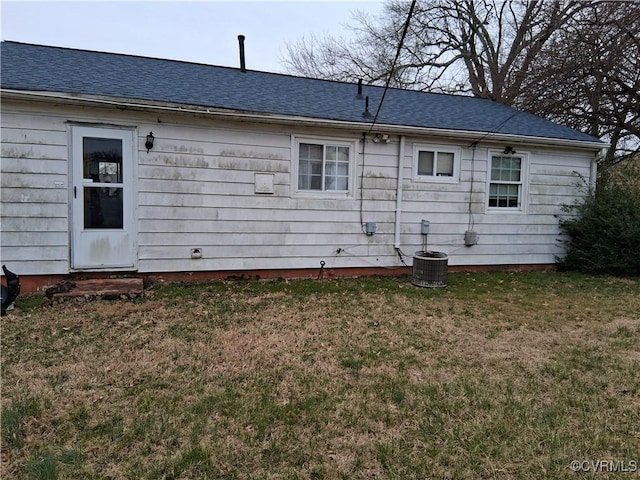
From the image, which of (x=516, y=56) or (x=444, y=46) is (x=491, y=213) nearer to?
(x=516, y=56)

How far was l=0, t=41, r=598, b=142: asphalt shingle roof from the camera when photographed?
571 centimetres

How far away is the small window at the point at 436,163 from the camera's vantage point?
7043mm

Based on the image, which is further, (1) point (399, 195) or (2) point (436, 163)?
(2) point (436, 163)

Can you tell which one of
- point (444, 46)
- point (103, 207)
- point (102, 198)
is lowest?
point (103, 207)

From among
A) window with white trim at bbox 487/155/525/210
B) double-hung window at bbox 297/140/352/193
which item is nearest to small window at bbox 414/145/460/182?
window with white trim at bbox 487/155/525/210

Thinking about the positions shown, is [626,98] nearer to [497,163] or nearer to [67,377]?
[497,163]

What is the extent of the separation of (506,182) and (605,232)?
6.41 ft

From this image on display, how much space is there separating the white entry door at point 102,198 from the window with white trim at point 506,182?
6.10 m

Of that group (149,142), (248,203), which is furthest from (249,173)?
(149,142)

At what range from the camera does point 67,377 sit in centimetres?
300

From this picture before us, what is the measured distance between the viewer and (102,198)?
5.63 meters
